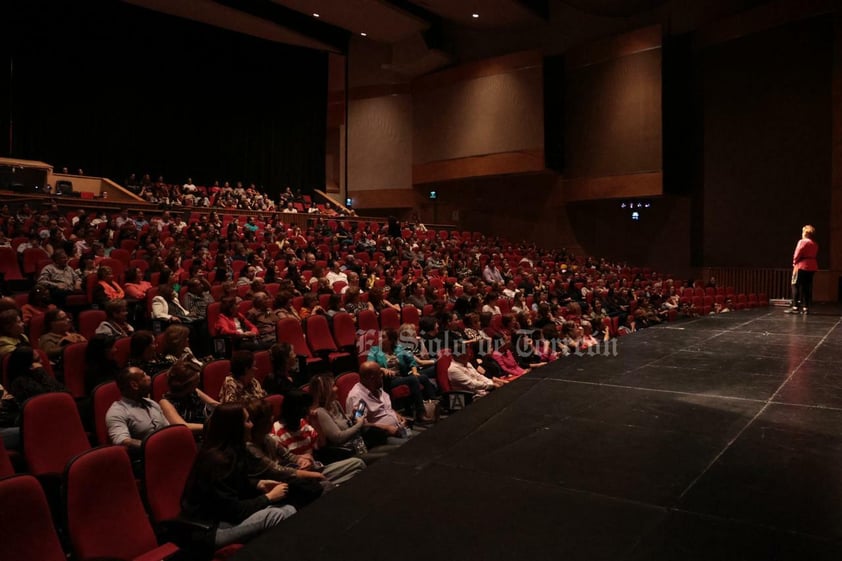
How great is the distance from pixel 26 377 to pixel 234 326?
186cm

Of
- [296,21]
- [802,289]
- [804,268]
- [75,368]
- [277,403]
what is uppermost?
[296,21]

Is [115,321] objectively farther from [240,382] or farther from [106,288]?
[240,382]

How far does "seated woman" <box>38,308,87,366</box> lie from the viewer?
3441mm

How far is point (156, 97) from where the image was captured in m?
13.8

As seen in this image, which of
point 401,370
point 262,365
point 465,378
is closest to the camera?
point 262,365

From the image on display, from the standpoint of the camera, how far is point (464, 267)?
9.69 meters

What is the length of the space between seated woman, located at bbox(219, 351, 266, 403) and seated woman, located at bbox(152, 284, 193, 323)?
204 cm

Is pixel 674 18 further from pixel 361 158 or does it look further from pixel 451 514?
pixel 451 514

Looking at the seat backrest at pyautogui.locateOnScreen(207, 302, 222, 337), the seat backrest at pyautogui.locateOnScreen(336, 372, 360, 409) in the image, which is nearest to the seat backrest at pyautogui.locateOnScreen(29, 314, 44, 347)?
the seat backrest at pyautogui.locateOnScreen(207, 302, 222, 337)

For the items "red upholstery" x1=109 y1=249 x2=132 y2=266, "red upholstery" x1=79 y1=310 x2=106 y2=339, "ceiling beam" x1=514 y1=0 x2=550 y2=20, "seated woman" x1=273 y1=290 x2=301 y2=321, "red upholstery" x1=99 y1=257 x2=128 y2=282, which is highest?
"ceiling beam" x1=514 y1=0 x2=550 y2=20

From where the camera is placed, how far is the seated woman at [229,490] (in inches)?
75.2

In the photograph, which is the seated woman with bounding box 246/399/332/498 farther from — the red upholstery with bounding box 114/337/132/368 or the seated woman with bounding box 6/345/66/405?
the red upholstery with bounding box 114/337/132/368

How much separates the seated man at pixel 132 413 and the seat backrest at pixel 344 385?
1.00 metres

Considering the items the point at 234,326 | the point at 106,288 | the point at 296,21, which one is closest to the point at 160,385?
the point at 234,326
